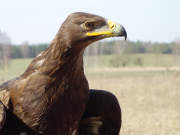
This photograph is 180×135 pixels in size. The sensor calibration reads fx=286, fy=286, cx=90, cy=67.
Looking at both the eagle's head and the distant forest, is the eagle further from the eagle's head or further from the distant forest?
Result: the distant forest

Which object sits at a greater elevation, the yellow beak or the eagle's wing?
the yellow beak

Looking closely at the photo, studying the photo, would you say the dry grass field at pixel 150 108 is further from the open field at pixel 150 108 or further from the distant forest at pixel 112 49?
the distant forest at pixel 112 49

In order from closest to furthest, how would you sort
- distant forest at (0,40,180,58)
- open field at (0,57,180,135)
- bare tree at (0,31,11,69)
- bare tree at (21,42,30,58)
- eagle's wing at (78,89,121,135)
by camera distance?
1. eagle's wing at (78,89,121,135)
2. open field at (0,57,180,135)
3. bare tree at (0,31,11,69)
4. bare tree at (21,42,30,58)
5. distant forest at (0,40,180,58)

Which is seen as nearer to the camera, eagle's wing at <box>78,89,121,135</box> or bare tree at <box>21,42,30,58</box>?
eagle's wing at <box>78,89,121,135</box>

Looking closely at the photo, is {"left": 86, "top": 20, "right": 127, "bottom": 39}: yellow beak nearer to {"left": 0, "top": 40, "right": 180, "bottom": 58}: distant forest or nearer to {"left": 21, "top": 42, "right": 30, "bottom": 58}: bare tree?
{"left": 0, "top": 40, "right": 180, "bottom": 58}: distant forest

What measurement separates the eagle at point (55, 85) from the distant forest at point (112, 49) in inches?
1737

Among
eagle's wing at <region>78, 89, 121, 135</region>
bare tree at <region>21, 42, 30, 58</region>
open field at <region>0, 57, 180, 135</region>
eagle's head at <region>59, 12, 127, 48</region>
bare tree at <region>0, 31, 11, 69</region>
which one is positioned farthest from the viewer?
bare tree at <region>21, 42, 30, 58</region>

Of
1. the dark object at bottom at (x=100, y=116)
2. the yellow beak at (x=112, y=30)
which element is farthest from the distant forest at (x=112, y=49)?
the yellow beak at (x=112, y=30)

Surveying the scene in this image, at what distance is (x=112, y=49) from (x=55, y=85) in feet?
174

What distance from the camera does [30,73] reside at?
3.29 meters

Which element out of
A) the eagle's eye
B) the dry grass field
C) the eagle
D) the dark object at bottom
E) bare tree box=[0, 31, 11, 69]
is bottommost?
bare tree box=[0, 31, 11, 69]

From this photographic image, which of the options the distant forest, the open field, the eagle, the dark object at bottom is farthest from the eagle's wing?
the distant forest

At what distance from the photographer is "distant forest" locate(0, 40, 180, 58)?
48.4 m

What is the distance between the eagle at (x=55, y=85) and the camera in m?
3.09
